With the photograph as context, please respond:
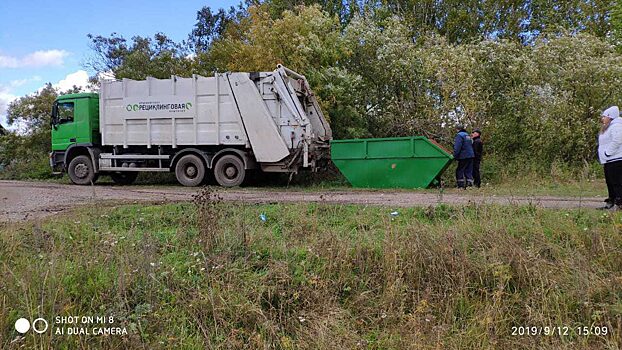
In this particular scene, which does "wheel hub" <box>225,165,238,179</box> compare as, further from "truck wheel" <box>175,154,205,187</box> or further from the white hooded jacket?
the white hooded jacket

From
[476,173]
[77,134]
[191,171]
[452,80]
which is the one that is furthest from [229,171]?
[452,80]

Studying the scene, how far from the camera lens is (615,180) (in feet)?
22.3

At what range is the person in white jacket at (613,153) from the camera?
671 centimetres

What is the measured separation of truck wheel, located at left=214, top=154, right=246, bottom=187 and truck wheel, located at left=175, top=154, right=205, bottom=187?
48 centimetres


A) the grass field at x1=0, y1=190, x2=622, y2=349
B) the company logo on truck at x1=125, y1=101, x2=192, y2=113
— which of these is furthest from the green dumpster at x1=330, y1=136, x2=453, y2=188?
the grass field at x1=0, y1=190, x2=622, y2=349

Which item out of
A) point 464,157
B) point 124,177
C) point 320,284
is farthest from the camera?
point 124,177

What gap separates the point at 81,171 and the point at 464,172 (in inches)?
423

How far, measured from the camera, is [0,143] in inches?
792

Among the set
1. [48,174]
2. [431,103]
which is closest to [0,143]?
[48,174]

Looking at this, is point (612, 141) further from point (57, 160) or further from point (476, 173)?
point (57, 160)

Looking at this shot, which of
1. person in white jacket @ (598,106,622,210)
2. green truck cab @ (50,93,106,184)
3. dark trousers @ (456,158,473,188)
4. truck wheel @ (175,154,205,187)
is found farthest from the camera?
green truck cab @ (50,93,106,184)

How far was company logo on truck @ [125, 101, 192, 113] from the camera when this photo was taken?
489 inches
